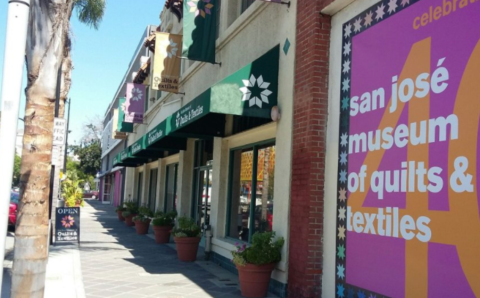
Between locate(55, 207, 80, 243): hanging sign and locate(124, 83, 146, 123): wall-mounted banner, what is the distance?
760 centimetres

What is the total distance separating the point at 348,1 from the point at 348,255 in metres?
3.44

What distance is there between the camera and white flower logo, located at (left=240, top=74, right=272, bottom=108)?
844 cm

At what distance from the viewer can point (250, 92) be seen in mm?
8500

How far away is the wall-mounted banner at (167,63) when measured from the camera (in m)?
14.7

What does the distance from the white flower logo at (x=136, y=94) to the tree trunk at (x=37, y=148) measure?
15.6 m

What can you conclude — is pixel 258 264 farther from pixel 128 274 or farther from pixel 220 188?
pixel 220 188

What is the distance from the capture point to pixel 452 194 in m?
4.86

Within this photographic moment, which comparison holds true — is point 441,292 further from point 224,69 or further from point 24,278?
point 224,69

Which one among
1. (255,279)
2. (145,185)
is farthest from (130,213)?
(255,279)

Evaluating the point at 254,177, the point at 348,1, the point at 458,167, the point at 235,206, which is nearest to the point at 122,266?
the point at 235,206

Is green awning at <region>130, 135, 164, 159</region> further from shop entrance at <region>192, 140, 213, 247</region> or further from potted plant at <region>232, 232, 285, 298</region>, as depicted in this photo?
potted plant at <region>232, 232, 285, 298</region>

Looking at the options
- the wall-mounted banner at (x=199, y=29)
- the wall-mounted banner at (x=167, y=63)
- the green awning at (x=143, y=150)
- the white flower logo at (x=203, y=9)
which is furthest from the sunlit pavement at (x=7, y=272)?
the white flower logo at (x=203, y=9)

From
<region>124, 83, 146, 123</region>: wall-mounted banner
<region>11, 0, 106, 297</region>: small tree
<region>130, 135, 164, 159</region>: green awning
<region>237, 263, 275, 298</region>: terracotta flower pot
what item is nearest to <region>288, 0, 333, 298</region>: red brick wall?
<region>237, 263, 275, 298</region>: terracotta flower pot

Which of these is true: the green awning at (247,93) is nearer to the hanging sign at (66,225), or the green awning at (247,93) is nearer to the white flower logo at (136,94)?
the hanging sign at (66,225)
